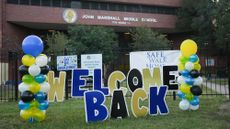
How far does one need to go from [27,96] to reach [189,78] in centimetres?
464

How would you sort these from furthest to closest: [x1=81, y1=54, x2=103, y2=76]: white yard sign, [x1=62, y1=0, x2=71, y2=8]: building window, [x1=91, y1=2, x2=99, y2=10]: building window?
[x1=91, y1=2, x2=99, y2=10]: building window, [x1=62, y1=0, x2=71, y2=8]: building window, [x1=81, y1=54, x2=103, y2=76]: white yard sign

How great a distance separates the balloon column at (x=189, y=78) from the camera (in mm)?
10867

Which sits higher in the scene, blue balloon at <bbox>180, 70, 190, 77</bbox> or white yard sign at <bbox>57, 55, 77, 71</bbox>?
white yard sign at <bbox>57, 55, 77, 71</bbox>

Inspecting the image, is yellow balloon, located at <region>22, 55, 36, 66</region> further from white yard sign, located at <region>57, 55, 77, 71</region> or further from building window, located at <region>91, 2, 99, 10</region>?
building window, located at <region>91, 2, 99, 10</region>

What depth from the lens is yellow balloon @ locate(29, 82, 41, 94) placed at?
30.2 ft

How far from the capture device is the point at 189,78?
35.8 ft

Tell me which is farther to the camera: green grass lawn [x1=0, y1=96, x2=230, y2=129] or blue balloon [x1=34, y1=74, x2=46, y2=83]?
blue balloon [x1=34, y1=74, x2=46, y2=83]

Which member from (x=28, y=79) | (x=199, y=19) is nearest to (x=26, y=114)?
(x=28, y=79)

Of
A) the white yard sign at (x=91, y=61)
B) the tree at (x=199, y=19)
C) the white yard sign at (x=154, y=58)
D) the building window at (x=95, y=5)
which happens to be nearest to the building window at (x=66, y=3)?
the building window at (x=95, y=5)

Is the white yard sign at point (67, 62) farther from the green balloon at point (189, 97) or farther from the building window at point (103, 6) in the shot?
the building window at point (103, 6)

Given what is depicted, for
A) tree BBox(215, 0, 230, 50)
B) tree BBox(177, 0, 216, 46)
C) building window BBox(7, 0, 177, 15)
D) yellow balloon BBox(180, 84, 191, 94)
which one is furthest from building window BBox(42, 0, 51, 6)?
yellow balloon BBox(180, 84, 191, 94)

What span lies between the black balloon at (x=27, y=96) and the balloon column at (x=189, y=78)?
4.35m

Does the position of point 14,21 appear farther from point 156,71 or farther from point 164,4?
point 156,71

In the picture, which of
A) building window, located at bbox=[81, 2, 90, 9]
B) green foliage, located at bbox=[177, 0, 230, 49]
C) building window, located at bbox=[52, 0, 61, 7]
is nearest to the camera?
building window, located at bbox=[52, 0, 61, 7]
